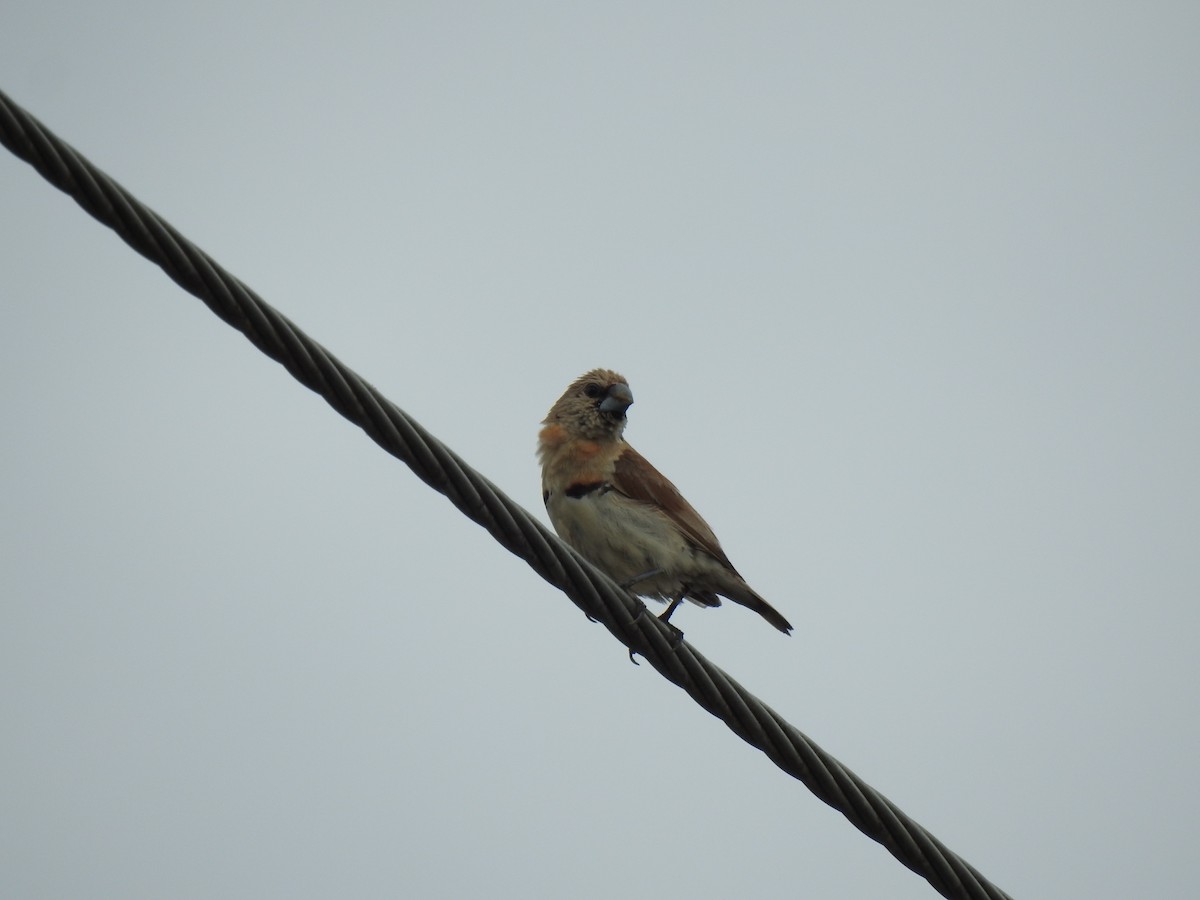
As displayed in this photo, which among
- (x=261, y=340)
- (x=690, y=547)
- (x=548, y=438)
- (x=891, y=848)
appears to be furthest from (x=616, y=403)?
(x=261, y=340)

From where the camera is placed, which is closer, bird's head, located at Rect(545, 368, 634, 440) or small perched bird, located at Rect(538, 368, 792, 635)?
small perched bird, located at Rect(538, 368, 792, 635)

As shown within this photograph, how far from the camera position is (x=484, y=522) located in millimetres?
3273

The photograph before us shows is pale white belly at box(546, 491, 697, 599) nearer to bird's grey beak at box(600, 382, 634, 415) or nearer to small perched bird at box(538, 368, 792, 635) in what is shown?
small perched bird at box(538, 368, 792, 635)

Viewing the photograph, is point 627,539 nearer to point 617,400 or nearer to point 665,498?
point 665,498

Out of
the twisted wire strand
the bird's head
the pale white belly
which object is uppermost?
the bird's head

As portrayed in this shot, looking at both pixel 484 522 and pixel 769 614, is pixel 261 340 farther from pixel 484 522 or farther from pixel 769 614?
pixel 769 614

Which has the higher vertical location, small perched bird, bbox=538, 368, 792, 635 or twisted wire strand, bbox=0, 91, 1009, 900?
small perched bird, bbox=538, 368, 792, 635

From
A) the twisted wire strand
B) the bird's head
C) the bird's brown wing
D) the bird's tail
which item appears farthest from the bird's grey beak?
the twisted wire strand

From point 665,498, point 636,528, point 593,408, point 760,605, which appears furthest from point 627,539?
point 593,408

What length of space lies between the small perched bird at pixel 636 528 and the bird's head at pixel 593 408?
187 millimetres

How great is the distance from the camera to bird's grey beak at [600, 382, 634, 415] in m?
6.81

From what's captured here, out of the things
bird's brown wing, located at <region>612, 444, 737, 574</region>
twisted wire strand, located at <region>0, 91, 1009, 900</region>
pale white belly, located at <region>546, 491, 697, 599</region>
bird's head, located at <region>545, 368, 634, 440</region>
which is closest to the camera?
twisted wire strand, located at <region>0, 91, 1009, 900</region>

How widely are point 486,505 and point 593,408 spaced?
143 inches

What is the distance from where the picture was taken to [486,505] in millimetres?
3248
